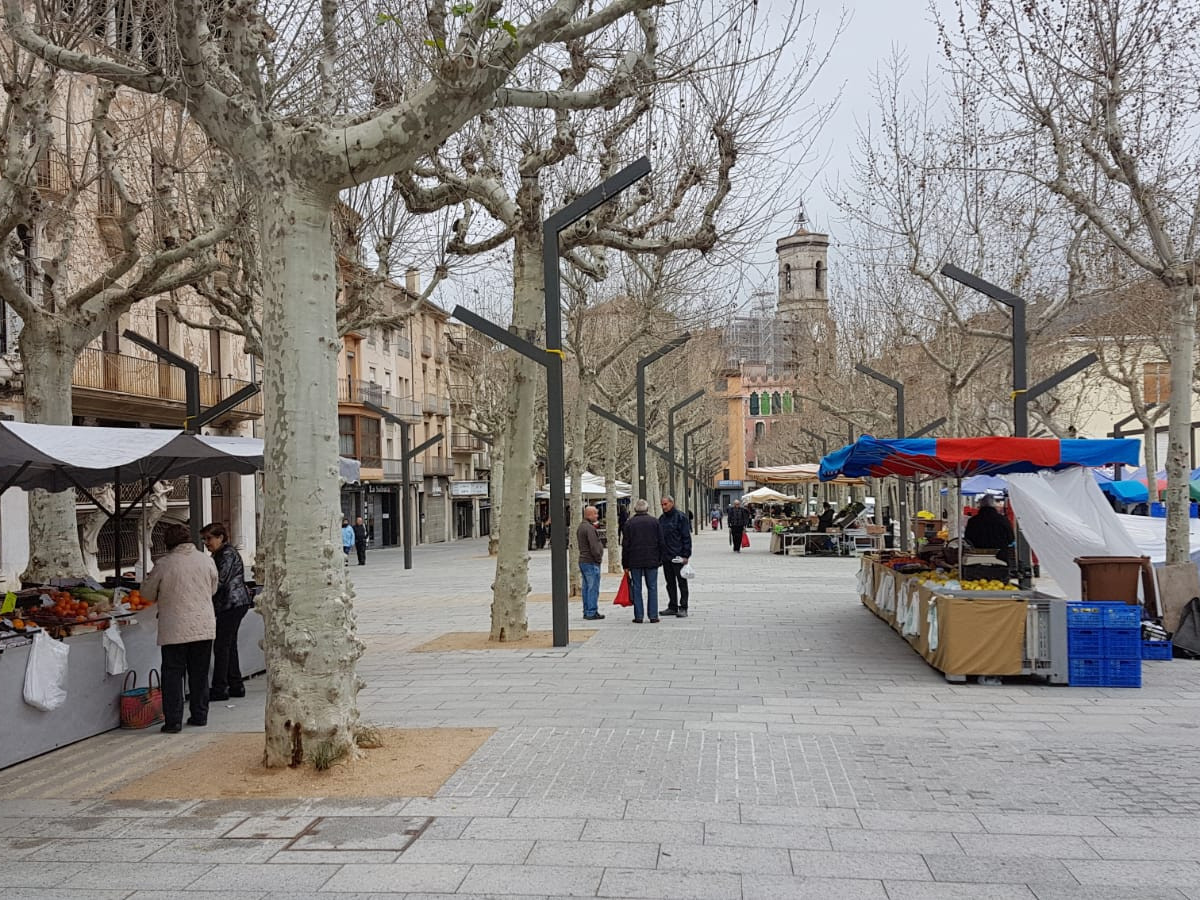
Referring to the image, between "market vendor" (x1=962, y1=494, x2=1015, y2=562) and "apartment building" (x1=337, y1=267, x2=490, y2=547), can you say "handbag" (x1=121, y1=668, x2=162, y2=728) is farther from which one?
"apartment building" (x1=337, y1=267, x2=490, y2=547)

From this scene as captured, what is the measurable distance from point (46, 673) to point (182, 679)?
1.07 meters

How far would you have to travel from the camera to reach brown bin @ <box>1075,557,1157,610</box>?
11992 millimetres

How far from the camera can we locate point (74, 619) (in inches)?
350

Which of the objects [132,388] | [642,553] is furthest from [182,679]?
[132,388]

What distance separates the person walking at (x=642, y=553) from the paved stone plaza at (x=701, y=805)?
13.5 feet

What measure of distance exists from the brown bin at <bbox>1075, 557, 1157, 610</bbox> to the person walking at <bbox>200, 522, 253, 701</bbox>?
8536 mm

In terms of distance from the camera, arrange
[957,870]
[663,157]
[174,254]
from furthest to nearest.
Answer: [663,157] < [174,254] < [957,870]

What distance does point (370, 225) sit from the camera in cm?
1761

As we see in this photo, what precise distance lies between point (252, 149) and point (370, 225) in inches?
412

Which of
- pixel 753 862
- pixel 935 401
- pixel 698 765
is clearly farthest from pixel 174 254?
pixel 935 401

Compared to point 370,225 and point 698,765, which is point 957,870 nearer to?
point 698,765

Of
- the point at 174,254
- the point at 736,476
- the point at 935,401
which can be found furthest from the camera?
the point at 736,476

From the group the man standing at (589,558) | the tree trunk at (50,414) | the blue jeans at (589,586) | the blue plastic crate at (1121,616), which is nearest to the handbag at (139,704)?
the tree trunk at (50,414)

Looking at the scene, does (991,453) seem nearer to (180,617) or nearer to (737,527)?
(180,617)
